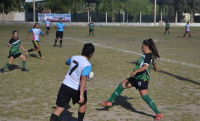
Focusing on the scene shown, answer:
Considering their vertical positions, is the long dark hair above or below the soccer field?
above

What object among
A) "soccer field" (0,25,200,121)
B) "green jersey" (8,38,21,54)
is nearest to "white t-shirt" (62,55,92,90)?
"soccer field" (0,25,200,121)

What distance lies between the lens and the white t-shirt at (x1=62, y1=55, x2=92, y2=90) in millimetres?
5207

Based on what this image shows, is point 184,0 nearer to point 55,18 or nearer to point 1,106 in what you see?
point 55,18

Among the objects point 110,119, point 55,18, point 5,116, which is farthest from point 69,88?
point 55,18

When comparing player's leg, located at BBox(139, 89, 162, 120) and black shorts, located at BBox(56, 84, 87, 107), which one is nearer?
black shorts, located at BBox(56, 84, 87, 107)

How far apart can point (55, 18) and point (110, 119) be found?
57868mm

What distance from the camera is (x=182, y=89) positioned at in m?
9.51

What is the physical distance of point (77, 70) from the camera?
5.31 meters

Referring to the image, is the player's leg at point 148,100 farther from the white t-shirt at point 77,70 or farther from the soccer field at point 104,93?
the white t-shirt at point 77,70

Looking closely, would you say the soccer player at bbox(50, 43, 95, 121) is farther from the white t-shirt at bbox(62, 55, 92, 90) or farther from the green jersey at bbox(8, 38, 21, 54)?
the green jersey at bbox(8, 38, 21, 54)

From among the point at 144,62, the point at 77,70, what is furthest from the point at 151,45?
the point at 77,70

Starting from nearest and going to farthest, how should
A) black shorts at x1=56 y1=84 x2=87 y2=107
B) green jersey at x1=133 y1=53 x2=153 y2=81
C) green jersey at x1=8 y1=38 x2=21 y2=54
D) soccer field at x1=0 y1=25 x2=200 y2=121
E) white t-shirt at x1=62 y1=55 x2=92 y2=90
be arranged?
1. white t-shirt at x1=62 y1=55 x2=92 y2=90
2. black shorts at x1=56 y1=84 x2=87 y2=107
3. green jersey at x1=133 y1=53 x2=153 y2=81
4. soccer field at x1=0 y1=25 x2=200 y2=121
5. green jersey at x1=8 y1=38 x2=21 y2=54

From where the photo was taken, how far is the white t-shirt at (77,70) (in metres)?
5.21

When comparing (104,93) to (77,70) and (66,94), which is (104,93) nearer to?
(66,94)
